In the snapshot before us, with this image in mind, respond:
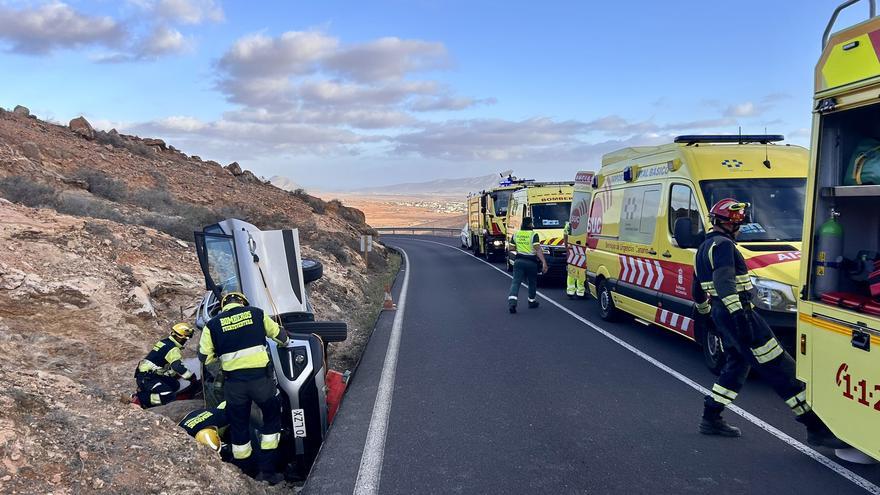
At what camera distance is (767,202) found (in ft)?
25.3

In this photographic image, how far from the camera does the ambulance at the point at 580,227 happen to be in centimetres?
1312

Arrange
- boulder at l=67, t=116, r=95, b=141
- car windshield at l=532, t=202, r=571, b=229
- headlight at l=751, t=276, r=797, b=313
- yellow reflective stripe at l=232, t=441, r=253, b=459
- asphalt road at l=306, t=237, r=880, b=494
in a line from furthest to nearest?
boulder at l=67, t=116, r=95, b=141 → car windshield at l=532, t=202, r=571, b=229 → headlight at l=751, t=276, r=797, b=313 → yellow reflective stripe at l=232, t=441, r=253, b=459 → asphalt road at l=306, t=237, r=880, b=494

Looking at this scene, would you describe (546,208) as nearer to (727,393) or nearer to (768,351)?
(727,393)

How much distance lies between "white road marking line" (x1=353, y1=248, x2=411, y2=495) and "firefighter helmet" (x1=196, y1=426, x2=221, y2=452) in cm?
111

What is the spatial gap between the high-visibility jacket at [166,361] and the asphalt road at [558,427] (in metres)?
1.48

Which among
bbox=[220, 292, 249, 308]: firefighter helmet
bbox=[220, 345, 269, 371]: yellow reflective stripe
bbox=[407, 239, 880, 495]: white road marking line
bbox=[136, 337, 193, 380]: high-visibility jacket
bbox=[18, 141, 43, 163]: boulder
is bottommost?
bbox=[407, 239, 880, 495]: white road marking line

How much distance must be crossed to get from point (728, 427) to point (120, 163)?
21764mm

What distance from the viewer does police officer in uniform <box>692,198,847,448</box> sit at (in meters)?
5.02

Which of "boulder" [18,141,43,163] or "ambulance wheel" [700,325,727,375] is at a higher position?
"boulder" [18,141,43,163]

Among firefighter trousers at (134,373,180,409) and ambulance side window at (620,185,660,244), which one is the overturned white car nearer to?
firefighter trousers at (134,373,180,409)

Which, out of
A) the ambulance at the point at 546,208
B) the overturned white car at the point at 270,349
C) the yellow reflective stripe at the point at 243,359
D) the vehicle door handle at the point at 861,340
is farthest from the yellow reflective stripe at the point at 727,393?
the ambulance at the point at 546,208

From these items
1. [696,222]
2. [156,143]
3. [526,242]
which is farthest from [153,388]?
[156,143]

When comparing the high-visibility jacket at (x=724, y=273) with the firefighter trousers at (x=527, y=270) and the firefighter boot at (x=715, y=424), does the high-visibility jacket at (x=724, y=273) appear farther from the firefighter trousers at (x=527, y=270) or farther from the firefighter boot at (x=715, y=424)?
the firefighter trousers at (x=527, y=270)

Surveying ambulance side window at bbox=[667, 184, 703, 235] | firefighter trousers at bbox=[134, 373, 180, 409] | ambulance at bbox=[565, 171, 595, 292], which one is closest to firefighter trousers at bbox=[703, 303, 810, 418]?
ambulance side window at bbox=[667, 184, 703, 235]
